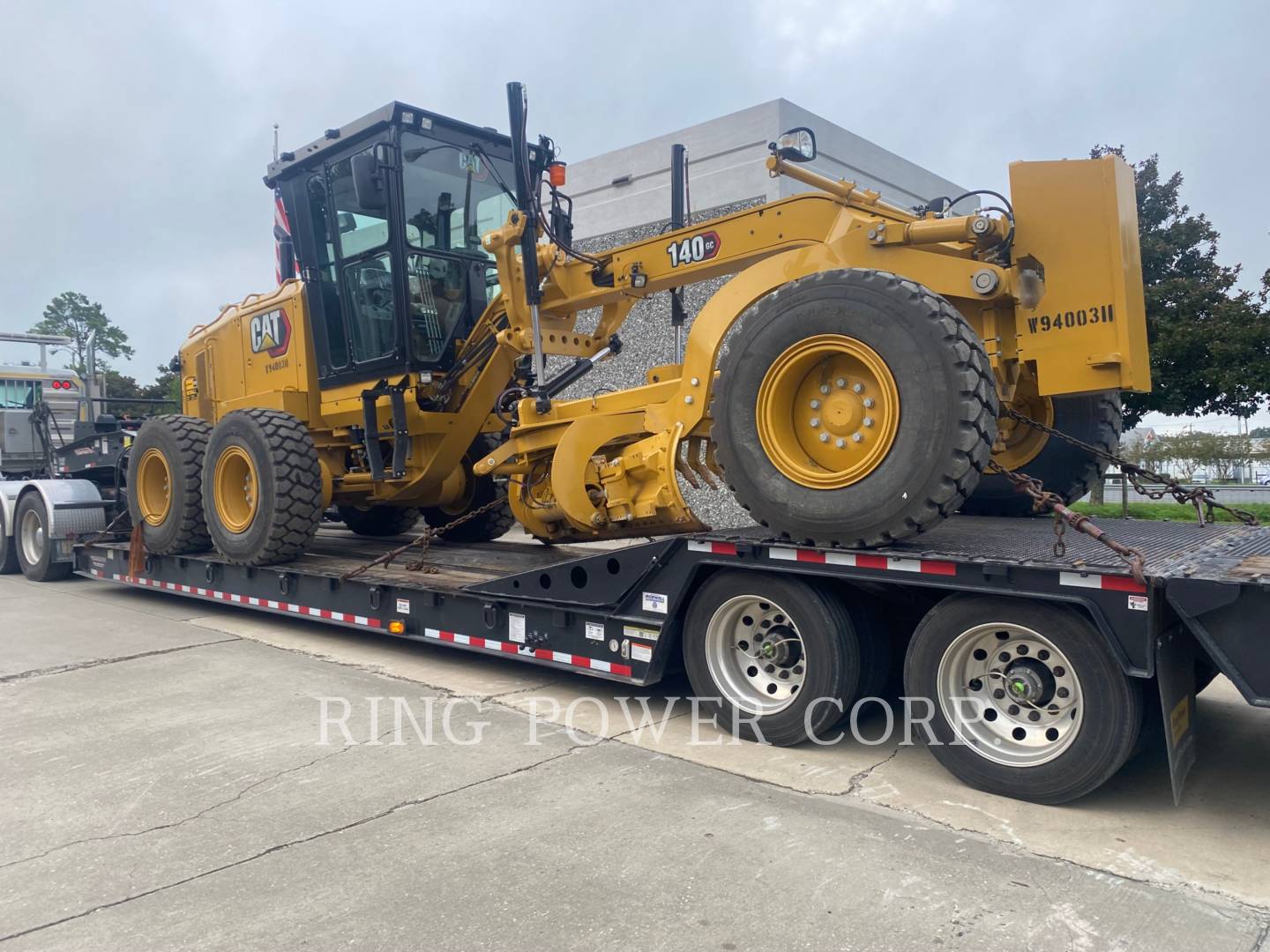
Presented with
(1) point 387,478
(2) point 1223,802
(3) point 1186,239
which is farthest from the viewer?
(3) point 1186,239

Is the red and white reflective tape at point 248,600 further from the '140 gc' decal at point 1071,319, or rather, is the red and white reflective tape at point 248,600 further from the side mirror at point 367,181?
the '140 gc' decal at point 1071,319

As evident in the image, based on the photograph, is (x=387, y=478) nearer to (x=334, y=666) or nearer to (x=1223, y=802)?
(x=334, y=666)

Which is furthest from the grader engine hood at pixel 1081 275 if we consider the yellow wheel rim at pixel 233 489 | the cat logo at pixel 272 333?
the cat logo at pixel 272 333

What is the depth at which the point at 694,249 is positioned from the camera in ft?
19.0

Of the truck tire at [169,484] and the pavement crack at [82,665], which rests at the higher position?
the truck tire at [169,484]

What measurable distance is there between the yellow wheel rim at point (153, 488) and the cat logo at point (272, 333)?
145cm

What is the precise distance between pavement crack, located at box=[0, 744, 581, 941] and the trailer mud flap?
8.45 feet

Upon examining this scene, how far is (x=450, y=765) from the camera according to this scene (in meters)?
4.49

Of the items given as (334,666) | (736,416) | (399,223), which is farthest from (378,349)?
(736,416)

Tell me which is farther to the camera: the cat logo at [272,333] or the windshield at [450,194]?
the cat logo at [272,333]

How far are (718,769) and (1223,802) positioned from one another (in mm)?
2114

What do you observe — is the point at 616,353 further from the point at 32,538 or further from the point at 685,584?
the point at 32,538

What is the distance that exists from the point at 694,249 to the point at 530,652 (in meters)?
2.67

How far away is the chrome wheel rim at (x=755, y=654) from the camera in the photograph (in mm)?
4719
